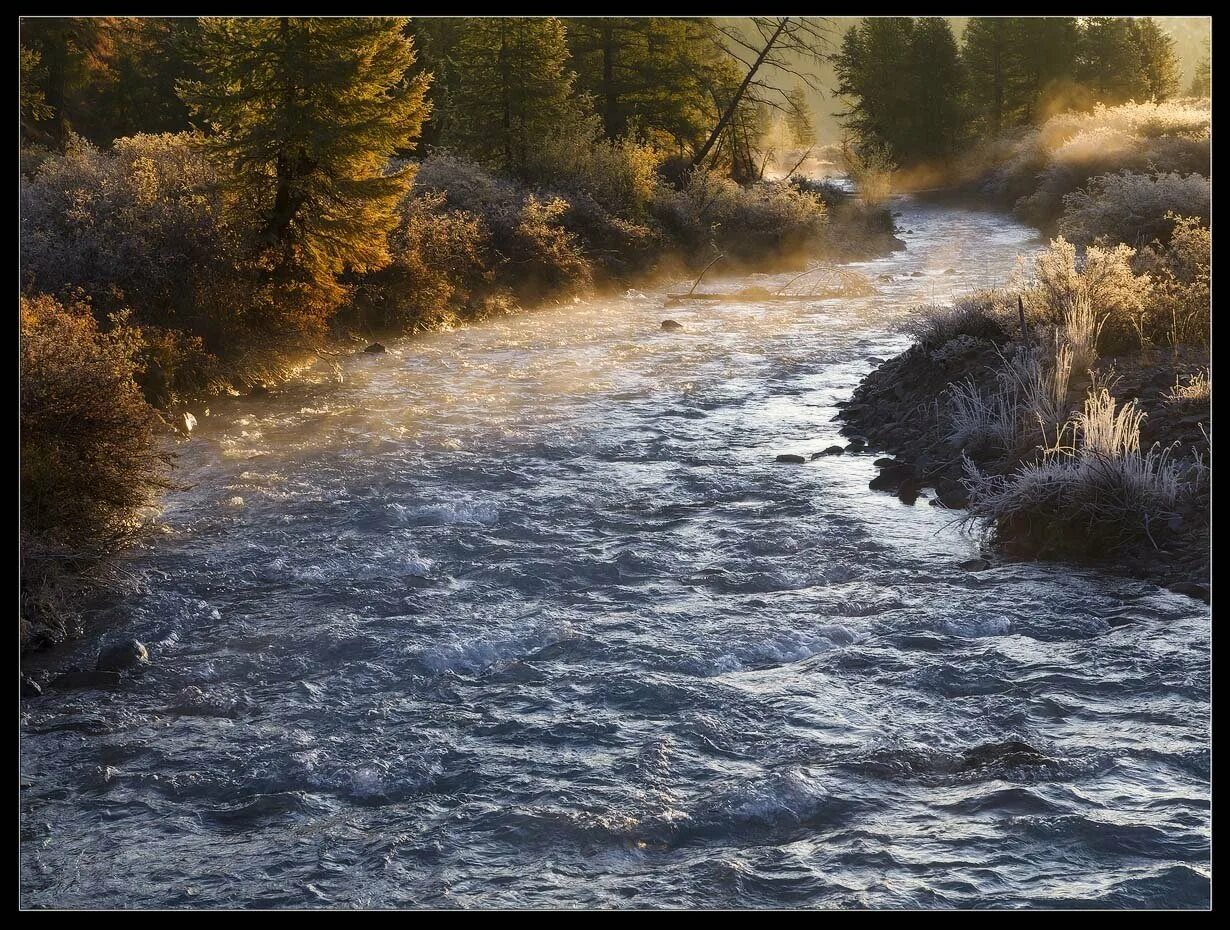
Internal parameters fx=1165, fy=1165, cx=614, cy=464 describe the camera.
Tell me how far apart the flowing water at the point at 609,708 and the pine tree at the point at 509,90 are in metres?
23.3

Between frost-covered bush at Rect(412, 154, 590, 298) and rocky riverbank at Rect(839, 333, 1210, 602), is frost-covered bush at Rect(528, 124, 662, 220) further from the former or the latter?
rocky riverbank at Rect(839, 333, 1210, 602)

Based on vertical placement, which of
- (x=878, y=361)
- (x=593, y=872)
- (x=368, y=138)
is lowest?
(x=593, y=872)

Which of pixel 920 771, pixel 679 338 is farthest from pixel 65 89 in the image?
pixel 920 771

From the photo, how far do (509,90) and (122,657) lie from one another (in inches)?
1146

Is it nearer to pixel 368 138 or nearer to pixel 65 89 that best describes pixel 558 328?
pixel 368 138

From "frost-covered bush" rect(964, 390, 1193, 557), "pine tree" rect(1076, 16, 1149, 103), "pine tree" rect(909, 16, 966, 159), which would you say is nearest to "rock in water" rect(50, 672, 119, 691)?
"frost-covered bush" rect(964, 390, 1193, 557)

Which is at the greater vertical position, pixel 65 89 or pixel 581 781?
A: pixel 65 89

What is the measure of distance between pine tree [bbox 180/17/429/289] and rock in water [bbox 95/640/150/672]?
41.6 feet

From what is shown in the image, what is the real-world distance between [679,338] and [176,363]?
9.85 m

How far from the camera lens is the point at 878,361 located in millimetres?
19750

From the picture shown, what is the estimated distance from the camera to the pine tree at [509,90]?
3434 centimetres

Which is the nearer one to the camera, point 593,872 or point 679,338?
point 593,872
